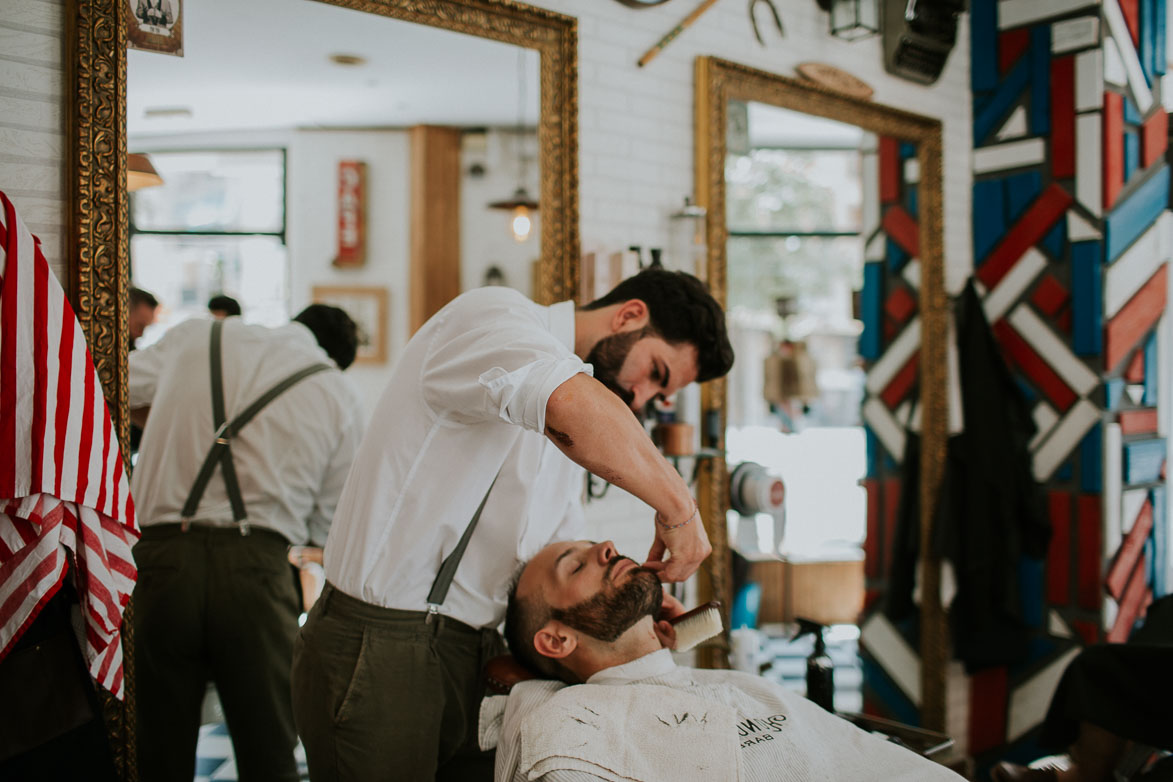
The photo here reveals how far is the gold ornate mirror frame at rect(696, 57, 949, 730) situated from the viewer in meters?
2.81

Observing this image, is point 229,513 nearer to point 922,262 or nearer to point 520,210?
point 520,210

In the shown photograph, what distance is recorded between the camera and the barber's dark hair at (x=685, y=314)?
1854 mm

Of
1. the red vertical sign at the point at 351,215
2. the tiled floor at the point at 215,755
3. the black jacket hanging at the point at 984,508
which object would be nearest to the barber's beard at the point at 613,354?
the red vertical sign at the point at 351,215

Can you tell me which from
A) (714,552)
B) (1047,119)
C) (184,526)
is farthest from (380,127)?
(1047,119)

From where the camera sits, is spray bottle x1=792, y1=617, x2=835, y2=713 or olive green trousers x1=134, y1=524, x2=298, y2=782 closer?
olive green trousers x1=134, y1=524, x2=298, y2=782

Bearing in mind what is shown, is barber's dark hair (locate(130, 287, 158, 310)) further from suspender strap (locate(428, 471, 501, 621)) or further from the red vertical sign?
suspender strap (locate(428, 471, 501, 621))

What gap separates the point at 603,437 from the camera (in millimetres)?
1360

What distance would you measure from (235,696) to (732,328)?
1.91m

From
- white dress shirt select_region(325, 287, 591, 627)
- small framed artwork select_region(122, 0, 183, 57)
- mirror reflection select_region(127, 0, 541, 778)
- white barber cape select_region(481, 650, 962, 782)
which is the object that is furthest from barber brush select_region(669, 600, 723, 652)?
small framed artwork select_region(122, 0, 183, 57)

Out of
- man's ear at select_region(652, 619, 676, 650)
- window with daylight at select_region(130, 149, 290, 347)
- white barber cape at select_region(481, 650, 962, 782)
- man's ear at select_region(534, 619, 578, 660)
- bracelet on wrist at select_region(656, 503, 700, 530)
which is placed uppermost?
window with daylight at select_region(130, 149, 290, 347)

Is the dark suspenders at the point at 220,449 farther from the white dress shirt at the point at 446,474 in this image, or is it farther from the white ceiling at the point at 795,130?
the white ceiling at the point at 795,130

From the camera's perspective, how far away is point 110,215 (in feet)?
5.85

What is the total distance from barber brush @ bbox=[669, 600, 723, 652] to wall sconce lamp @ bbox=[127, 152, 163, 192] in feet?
5.02

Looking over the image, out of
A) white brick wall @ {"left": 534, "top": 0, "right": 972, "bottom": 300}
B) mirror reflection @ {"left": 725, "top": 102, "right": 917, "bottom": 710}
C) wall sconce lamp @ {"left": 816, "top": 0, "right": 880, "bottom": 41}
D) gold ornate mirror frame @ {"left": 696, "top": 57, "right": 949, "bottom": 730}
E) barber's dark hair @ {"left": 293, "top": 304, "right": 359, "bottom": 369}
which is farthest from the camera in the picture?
wall sconce lamp @ {"left": 816, "top": 0, "right": 880, "bottom": 41}
